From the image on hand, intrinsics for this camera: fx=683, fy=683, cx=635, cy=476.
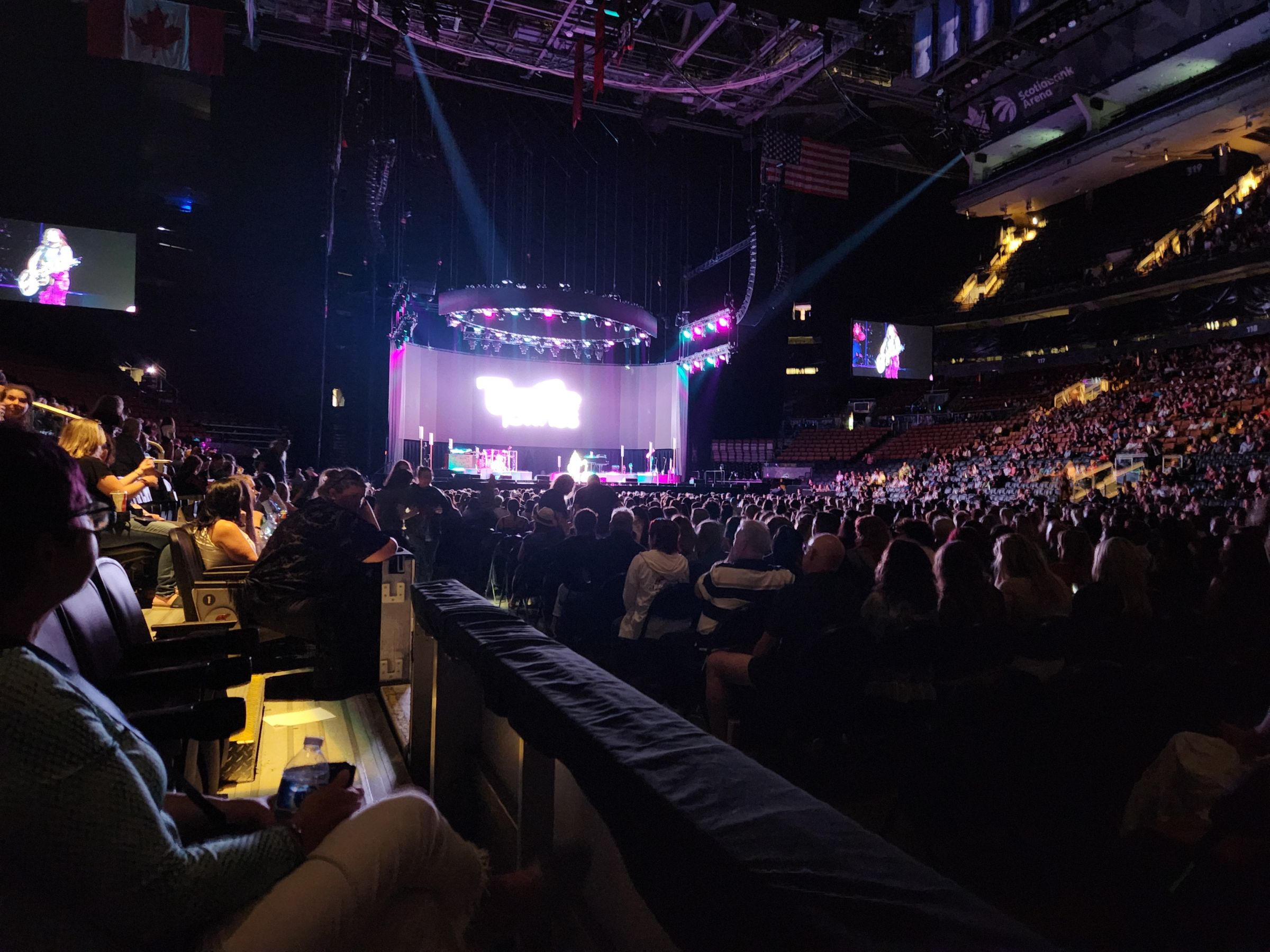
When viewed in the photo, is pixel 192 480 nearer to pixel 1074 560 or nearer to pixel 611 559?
pixel 611 559

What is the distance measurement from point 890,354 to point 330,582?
2452 cm

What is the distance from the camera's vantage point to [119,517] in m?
5.28

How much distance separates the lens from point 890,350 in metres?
25.2

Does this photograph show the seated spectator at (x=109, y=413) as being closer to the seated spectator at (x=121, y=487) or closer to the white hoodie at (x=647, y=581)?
the seated spectator at (x=121, y=487)

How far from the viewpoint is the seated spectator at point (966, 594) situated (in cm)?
290

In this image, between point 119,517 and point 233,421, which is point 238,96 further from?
point 119,517

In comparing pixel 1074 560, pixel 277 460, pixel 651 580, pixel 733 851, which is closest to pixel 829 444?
pixel 277 460

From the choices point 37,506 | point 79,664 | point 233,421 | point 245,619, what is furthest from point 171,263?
point 37,506

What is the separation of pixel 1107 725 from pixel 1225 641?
0.92m

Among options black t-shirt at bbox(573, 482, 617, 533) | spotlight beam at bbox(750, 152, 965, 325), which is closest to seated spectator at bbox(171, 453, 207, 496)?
black t-shirt at bbox(573, 482, 617, 533)

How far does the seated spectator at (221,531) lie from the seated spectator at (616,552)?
7.23 feet

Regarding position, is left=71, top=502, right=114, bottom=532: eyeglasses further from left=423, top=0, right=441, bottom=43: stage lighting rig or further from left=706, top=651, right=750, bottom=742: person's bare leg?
left=423, top=0, right=441, bottom=43: stage lighting rig

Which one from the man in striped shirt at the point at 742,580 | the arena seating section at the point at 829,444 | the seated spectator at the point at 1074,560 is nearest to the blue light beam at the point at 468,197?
the arena seating section at the point at 829,444

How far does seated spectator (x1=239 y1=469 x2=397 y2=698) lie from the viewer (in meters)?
3.85
